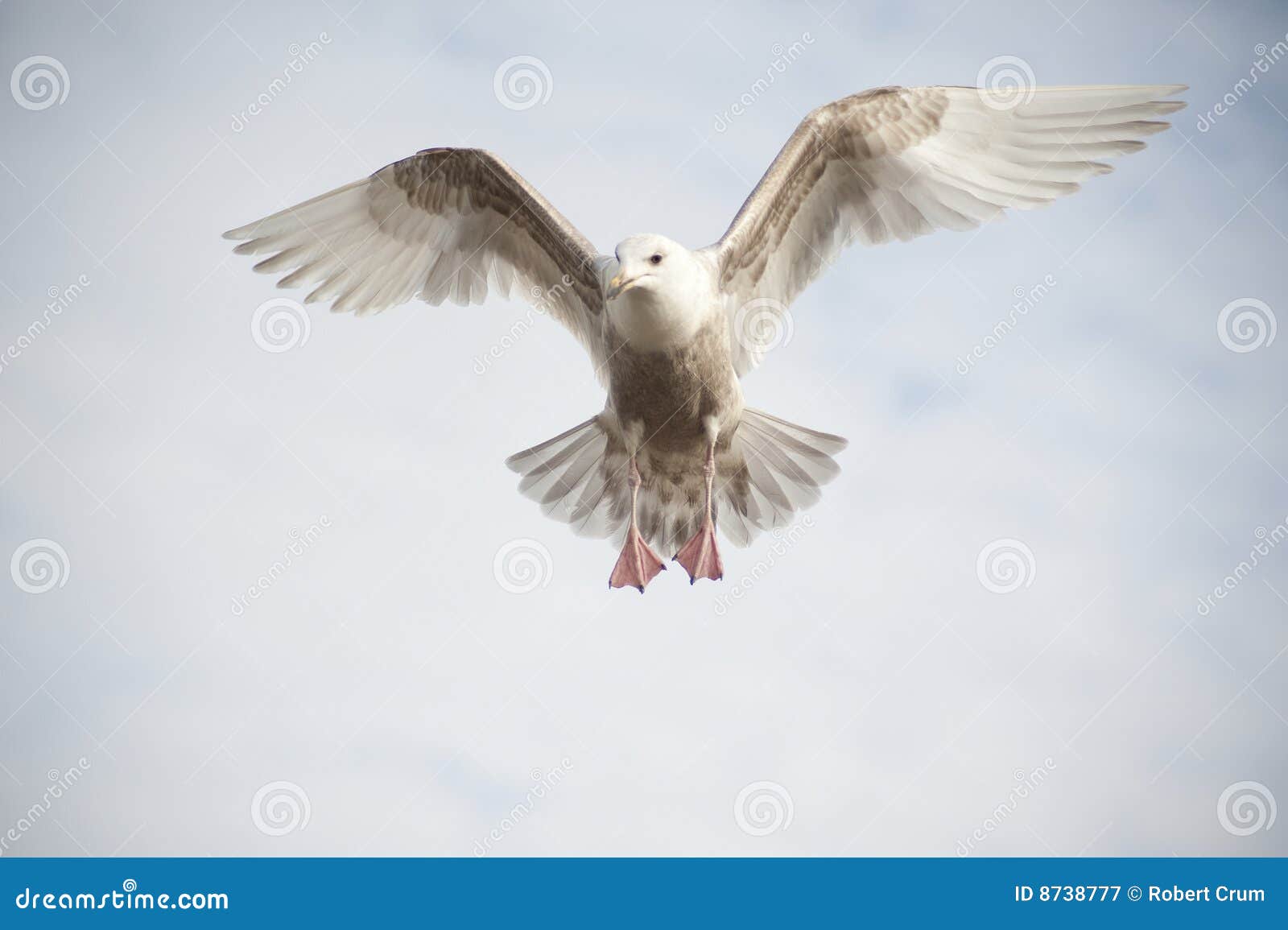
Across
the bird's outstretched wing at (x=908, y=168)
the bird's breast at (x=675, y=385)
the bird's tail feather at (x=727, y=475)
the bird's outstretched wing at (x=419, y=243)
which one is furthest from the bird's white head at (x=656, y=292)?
the bird's tail feather at (x=727, y=475)

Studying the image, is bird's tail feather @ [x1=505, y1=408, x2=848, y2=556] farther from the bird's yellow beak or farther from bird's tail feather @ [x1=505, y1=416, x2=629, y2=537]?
the bird's yellow beak

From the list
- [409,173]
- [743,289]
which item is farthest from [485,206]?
[743,289]

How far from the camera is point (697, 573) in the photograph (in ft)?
30.2

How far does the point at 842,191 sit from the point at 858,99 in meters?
0.65

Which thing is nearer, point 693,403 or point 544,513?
point 693,403

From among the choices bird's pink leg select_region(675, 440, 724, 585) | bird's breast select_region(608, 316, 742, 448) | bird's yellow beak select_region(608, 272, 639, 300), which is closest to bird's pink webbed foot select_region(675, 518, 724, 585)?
bird's pink leg select_region(675, 440, 724, 585)

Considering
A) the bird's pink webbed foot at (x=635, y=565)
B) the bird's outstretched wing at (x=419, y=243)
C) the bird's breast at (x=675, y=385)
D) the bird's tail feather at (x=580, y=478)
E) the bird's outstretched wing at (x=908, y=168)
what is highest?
the bird's outstretched wing at (x=908, y=168)

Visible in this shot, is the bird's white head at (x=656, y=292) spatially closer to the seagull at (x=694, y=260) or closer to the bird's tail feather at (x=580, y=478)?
the seagull at (x=694, y=260)

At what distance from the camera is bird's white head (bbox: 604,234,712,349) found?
8.41 meters

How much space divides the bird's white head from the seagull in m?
0.01

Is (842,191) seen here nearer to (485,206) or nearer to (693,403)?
(693,403)

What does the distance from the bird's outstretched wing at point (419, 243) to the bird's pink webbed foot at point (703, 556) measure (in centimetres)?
166

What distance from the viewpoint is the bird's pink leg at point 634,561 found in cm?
937

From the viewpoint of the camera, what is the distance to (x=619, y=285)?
27.0 ft
